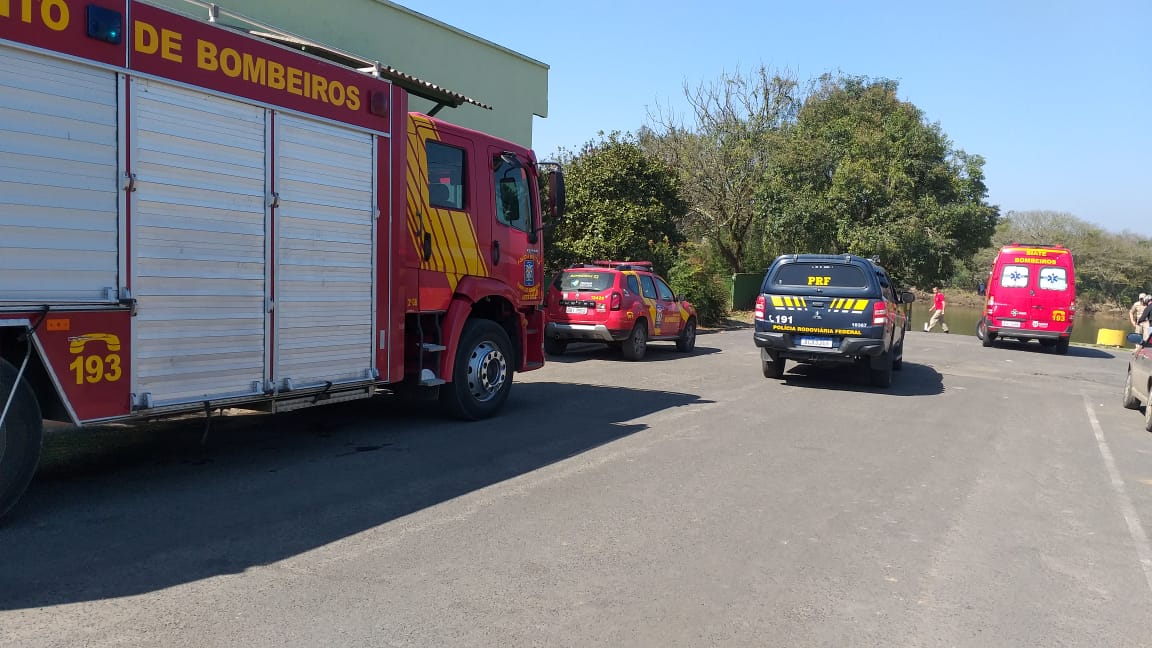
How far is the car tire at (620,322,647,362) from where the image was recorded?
14772mm

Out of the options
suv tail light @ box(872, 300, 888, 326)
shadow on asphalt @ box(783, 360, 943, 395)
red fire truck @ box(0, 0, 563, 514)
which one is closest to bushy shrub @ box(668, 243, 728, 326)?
shadow on asphalt @ box(783, 360, 943, 395)

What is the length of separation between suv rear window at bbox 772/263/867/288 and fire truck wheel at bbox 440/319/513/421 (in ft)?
16.3

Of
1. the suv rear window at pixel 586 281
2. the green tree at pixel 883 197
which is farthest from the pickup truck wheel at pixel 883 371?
the green tree at pixel 883 197

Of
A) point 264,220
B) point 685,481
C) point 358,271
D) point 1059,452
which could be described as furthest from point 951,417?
point 264,220

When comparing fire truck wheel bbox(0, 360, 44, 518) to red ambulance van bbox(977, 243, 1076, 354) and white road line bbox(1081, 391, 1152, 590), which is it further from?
red ambulance van bbox(977, 243, 1076, 354)

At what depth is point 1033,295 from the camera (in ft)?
67.7

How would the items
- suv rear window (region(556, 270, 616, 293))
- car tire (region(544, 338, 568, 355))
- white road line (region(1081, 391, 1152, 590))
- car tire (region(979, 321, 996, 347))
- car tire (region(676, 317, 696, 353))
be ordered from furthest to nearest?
car tire (region(979, 321, 996, 347))
car tire (region(676, 317, 696, 353))
car tire (region(544, 338, 568, 355))
suv rear window (region(556, 270, 616, 293))
white road line (region(1081, 391, 1152, 590))

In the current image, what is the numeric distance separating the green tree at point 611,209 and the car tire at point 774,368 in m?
9.43

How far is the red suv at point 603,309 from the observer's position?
47.0 feet

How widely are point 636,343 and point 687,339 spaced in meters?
2.60

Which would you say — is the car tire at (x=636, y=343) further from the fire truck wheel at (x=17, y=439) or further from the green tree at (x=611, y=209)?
the fire truck wheel at (x=17, y=439)

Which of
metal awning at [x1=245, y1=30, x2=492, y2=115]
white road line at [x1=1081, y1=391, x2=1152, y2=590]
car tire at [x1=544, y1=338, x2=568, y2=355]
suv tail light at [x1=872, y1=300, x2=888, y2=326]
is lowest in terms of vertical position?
white road line at [x1=1081, y1=391, x2=1152, y2=590]

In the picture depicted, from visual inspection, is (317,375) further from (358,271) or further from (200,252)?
(200,252)

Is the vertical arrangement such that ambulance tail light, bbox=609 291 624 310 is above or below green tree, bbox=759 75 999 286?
below
